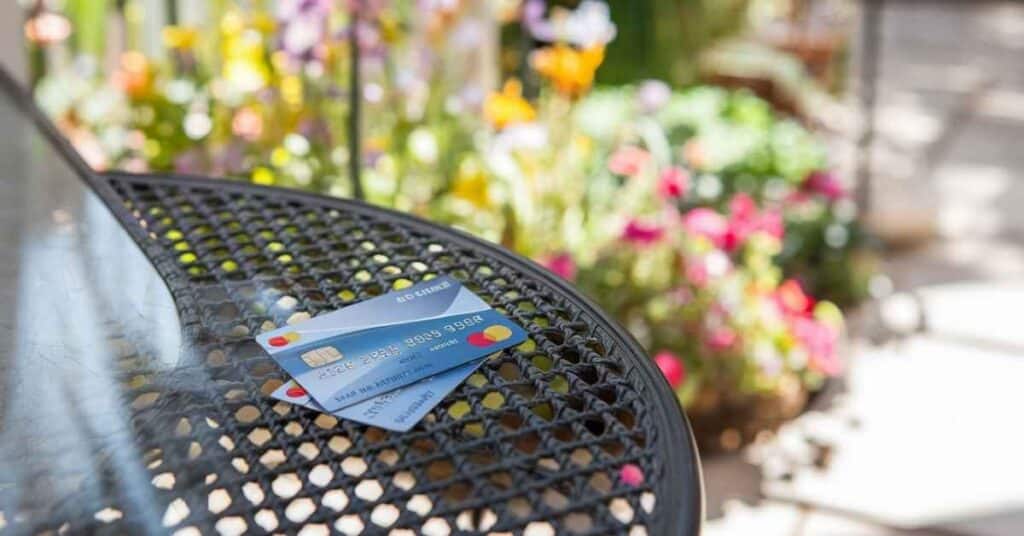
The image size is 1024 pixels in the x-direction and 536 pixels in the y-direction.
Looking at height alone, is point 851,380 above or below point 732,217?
below

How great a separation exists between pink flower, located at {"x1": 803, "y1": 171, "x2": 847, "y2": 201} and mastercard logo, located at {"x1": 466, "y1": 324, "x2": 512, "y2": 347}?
2.21 meters

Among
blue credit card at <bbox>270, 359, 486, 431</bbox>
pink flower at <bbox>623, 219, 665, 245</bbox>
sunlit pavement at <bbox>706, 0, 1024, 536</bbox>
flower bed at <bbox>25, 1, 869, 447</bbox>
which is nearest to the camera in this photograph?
blue credit card at <bbox>270, 359, 486, 431</bbox>

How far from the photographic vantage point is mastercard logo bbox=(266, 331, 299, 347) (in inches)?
37.7

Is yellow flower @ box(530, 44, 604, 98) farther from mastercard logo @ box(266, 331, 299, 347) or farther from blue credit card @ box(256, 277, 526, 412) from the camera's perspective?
mastercard logo @ box(266, 331, 299, 347)

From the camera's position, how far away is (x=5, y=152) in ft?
4.27

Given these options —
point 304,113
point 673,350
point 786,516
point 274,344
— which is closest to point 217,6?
point 304,113

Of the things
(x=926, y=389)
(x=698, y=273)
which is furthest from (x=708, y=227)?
(x=926, y=389)

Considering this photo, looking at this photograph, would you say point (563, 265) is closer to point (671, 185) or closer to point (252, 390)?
point (671, 185)

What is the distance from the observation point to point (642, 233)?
96.1 inches

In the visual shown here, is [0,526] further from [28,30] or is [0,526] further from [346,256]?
[28,30]

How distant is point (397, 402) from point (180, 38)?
63.3 inches

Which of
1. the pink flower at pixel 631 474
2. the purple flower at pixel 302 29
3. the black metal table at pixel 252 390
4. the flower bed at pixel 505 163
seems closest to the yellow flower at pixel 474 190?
the flower bed at pixel 505 163

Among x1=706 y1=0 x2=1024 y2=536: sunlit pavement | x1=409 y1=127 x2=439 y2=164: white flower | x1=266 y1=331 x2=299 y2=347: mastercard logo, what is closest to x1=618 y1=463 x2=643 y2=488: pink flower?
x1=266 y1=331 x2=299 y2=347: mastercard logo

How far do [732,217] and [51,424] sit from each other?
2.08 m
